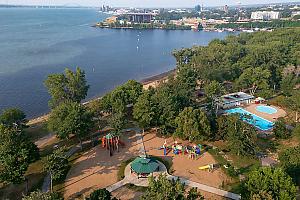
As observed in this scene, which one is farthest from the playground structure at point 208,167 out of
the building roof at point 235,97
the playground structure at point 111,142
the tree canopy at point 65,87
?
the tree canopy at point 65,87

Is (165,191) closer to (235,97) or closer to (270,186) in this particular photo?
(270,186)

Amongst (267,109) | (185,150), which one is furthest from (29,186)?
(267,109)

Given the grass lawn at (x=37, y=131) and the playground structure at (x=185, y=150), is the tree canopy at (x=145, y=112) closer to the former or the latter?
the playground structure at (x=185, y=150)

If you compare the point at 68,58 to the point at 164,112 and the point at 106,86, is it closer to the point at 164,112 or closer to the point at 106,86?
the point at 106,86

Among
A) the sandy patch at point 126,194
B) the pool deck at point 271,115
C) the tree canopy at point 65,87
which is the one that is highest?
the tree canopy at point 65,87

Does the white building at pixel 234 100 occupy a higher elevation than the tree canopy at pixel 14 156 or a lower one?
lower

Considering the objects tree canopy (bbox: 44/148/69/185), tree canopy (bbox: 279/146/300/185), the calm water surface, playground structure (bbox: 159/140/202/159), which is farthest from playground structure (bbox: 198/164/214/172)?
the calm water surface

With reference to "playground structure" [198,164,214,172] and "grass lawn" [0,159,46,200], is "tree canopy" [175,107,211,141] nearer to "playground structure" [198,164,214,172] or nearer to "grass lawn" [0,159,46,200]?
"playground structure" [198,164,214,172]
